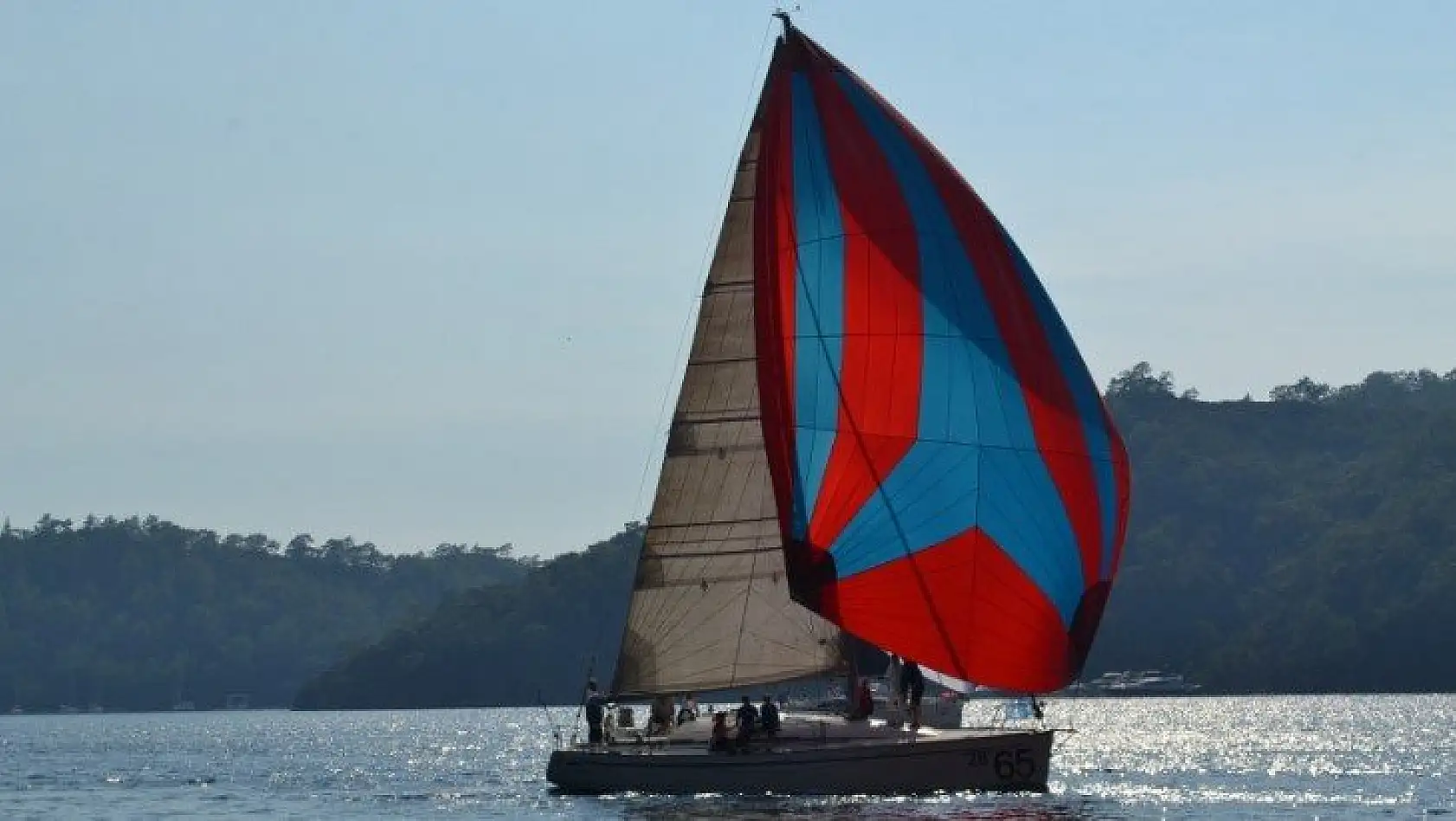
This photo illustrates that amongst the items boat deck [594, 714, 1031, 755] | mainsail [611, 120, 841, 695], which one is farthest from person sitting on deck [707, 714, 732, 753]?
mainsail [611, 120, 841, 695]

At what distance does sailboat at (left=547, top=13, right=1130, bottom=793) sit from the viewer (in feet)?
151

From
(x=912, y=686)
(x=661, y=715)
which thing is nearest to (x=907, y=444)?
(x=912, y=686)

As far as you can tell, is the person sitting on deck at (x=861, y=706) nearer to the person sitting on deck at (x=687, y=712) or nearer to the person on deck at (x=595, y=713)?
the person sitting on deck at (x=687, y=712)

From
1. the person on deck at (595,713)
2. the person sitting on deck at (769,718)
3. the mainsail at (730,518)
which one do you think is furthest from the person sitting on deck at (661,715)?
the person sitting on deck at (769,718)

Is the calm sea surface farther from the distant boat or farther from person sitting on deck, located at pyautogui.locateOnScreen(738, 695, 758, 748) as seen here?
the distant boat

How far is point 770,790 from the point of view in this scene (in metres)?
46.4

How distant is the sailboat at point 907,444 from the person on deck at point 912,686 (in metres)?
0.46

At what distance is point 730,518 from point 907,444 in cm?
469

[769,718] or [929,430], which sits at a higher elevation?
[929,430]

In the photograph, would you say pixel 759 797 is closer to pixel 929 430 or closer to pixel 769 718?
pixel 769 718

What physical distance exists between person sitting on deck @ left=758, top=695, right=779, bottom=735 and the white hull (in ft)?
1.24

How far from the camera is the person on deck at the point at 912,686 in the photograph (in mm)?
48312

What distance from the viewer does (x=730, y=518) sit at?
163ft

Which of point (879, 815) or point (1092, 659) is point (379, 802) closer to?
point (879, 815)
